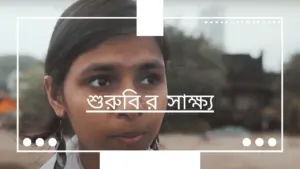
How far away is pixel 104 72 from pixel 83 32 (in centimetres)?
23

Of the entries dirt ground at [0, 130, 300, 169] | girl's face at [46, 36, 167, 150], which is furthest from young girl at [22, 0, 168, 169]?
dirt ground at [0, 130, 300, 169]

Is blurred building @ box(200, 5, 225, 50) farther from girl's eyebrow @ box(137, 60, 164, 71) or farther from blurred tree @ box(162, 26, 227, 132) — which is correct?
girl's eyebrow @ box(137, 60, 164, 71)

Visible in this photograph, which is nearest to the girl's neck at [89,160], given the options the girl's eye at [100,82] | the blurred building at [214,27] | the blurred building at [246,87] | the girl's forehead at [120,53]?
the girl's eye at [100,82]

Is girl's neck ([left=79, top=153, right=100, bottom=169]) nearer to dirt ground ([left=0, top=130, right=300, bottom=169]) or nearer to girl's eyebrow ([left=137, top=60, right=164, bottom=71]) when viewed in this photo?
dirt ground ([left=0, top=130, right=300, bottom=169])

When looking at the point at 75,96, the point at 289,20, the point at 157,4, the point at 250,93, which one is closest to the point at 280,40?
the point at 289,20

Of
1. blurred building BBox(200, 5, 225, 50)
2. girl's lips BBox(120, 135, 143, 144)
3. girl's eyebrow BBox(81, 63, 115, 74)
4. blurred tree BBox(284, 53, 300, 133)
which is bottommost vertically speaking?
girl's lips BBox(120, 135, 143, 144)

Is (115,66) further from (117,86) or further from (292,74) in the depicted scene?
(292,74)

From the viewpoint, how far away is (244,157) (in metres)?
2.80

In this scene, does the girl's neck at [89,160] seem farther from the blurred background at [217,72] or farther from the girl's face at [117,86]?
the blurred background at [217,72]

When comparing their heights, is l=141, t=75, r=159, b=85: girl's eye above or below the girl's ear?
above

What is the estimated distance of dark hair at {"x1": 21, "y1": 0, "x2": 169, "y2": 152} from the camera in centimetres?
277

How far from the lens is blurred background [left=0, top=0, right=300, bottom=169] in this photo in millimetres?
2770

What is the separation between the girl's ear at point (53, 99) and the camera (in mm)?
2789

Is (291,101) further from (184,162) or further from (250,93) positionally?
(184,162)
